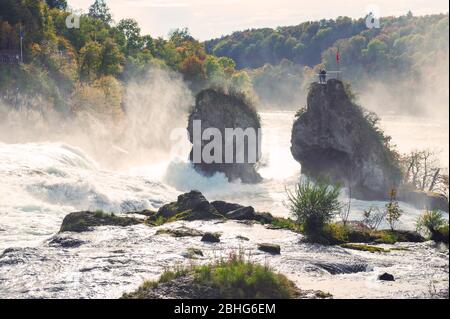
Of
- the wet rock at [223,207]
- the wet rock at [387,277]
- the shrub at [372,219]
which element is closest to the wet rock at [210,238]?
the wet rock at [223,207]

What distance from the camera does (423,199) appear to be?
59.6 m

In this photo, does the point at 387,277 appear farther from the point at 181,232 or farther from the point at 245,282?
the point at 181,232

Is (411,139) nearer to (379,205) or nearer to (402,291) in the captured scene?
(379,205)

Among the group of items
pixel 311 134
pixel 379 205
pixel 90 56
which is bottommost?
pixel 379 205

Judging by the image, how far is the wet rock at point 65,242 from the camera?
31.9 meters

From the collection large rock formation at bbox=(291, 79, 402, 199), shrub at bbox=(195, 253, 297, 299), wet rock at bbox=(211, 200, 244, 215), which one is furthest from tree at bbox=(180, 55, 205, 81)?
shrub at bbox=(195, 253, 297, 299)

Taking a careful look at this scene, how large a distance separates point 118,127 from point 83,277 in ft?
262

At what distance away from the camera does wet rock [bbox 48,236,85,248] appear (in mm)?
31938

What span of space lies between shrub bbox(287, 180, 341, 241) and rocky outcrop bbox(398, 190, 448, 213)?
26.9m

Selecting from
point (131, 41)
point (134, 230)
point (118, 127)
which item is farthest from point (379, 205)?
point (131, 41)

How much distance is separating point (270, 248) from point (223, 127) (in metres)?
40.9

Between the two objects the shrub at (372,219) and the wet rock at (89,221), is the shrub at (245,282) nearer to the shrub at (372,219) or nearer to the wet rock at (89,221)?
the wet rock at (89,221)

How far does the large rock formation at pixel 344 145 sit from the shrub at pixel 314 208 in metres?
28.2
